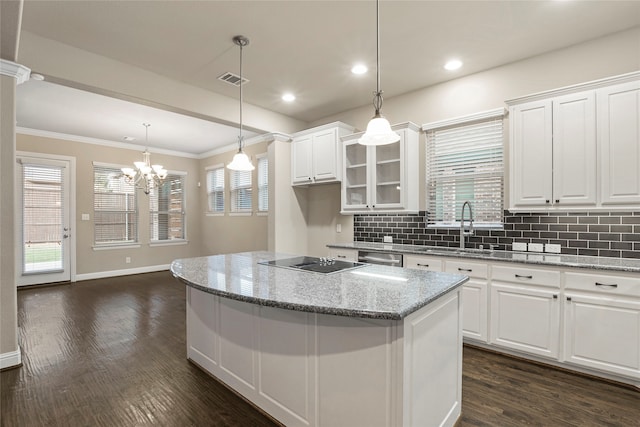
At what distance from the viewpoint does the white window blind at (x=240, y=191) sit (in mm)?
6391

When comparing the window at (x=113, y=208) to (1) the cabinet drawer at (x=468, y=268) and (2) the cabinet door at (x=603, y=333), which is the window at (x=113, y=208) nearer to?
(1) the cabinet drawer at (x=468, y=268)

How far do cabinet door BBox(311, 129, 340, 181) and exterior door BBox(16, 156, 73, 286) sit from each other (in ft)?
16.1

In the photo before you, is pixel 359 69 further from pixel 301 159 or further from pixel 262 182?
pixel 262 182

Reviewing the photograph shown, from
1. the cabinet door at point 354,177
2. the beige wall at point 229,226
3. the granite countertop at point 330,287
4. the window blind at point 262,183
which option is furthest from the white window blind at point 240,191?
the granite countertop at point 330,287

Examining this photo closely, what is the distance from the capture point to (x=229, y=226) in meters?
6.82

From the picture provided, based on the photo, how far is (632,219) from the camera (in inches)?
102

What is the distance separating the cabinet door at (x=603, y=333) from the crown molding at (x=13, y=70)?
4.73m

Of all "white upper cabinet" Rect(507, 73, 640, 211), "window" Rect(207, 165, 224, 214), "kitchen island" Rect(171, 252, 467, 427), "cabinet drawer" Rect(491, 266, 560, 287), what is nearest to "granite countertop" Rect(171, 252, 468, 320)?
"kitchen island" Rect(171, 252, 467, 427)

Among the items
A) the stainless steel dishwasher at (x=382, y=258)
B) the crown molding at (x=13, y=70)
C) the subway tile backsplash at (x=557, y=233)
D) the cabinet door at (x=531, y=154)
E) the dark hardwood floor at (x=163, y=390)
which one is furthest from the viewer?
the stainless steel dishwasher at (x=382, y=258)

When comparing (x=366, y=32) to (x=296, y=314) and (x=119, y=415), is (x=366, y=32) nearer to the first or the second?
(x=296, y=314)

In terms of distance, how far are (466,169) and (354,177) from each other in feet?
4.50

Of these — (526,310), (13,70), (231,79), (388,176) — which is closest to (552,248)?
(526,310)

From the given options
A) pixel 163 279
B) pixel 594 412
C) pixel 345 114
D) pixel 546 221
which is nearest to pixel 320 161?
pixel 345 114

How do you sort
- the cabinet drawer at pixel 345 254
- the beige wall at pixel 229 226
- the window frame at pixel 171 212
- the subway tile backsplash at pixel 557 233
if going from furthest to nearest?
the window frame at pixel 171 212 < the beige wall at pixel 229 226 < the cabinet drawer at pixel 345 254 < the subway tile backsplash at pixel 557 233
